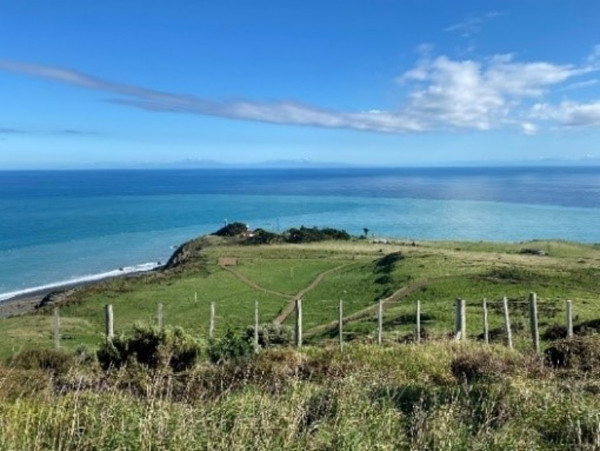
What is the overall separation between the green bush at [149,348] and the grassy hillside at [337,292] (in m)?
9.50

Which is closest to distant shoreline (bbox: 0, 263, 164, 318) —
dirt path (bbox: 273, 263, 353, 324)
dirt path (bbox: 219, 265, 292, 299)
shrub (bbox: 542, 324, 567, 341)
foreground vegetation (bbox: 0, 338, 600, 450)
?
dirt path (bbox: 219, 265, 292, 299)

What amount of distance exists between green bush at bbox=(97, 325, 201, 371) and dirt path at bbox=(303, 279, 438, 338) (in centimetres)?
1333

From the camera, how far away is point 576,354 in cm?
1467

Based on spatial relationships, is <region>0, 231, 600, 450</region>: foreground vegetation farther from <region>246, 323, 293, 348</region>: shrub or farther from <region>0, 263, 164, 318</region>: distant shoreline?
<region>0, 263, 164, 318</region>: distant shoreline

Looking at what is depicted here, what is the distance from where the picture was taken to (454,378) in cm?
1321

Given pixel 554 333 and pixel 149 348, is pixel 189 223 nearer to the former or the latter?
pixel 554 333

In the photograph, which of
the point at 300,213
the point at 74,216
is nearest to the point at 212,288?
the point at 74,216

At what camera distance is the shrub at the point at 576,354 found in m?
14.0

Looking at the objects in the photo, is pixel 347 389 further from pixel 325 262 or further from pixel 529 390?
pixel 325 262

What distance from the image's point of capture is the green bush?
1730 cm

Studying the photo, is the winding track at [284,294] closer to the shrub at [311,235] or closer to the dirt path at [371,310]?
the dirt path at [371,310]

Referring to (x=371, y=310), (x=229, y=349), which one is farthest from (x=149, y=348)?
A: (x=371, y=310)

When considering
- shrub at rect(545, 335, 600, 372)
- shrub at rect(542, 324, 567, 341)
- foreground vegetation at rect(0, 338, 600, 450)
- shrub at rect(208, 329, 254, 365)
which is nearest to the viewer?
foreground vegetation at rect(0, 338, 600, 450)

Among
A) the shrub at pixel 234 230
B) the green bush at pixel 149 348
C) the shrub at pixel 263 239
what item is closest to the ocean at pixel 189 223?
the shrub at pixel 234 230
